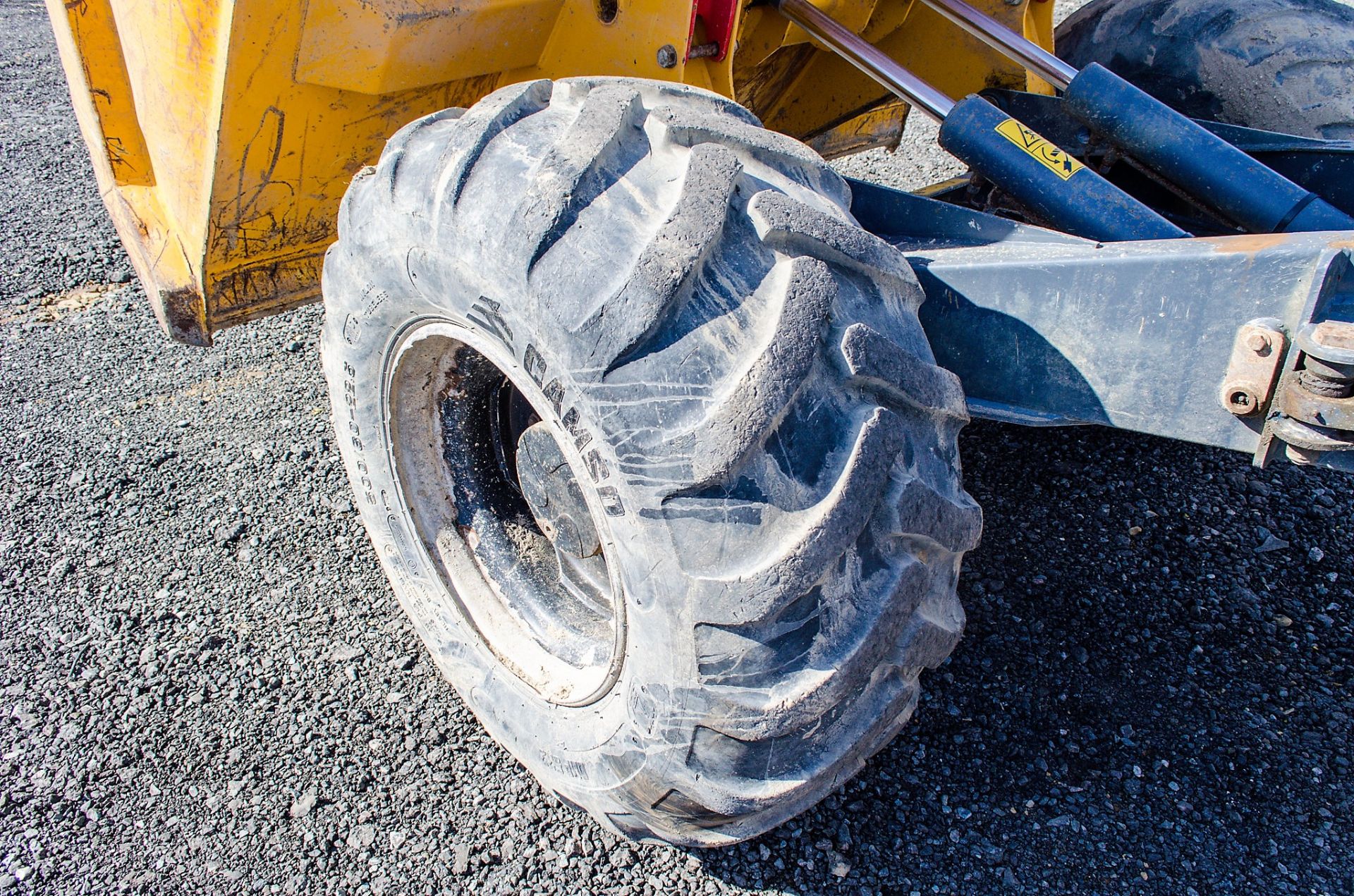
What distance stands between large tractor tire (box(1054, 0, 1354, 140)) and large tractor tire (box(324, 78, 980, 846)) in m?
1.52

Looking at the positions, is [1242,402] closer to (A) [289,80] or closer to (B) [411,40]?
(B) [411,40]

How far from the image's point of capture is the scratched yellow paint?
6.72 feet

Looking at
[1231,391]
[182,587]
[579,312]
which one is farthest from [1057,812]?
[182,587]

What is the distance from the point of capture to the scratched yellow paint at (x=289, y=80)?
205 cm

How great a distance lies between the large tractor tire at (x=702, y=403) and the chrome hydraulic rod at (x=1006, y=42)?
986 mm

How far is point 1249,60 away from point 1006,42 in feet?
2.12

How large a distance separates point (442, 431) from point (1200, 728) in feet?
5.89

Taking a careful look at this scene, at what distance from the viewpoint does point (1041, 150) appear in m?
1.97

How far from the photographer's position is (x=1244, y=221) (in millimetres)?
1899

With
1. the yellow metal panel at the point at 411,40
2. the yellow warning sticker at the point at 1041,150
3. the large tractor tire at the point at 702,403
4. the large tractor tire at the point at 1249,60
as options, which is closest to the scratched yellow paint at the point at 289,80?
the yellow metal panel at the point at 411,40

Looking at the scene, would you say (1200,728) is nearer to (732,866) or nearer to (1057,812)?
(1057,812)

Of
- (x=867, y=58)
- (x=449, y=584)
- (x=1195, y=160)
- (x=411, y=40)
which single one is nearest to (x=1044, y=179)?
(x=1195, y=160)

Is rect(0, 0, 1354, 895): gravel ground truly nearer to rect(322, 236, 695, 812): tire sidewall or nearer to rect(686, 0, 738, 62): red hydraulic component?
rect(322, 236, 695, 812): tire sidewall

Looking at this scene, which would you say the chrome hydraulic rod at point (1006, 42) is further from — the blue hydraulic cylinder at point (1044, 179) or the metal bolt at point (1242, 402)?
the metal bolt at point (1242, 402)
